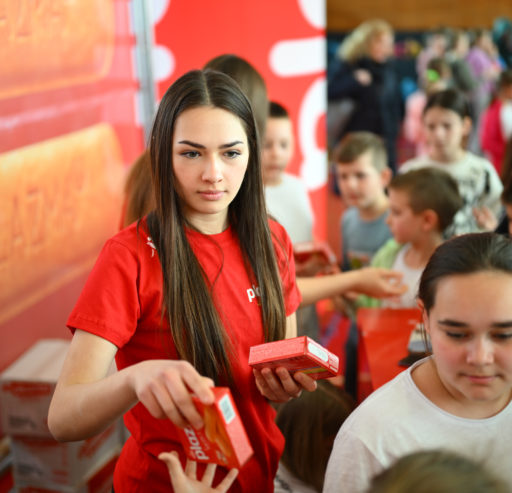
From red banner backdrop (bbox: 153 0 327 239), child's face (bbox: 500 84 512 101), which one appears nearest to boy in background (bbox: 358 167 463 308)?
red banner backdrop (bbox: 153 0 327 239)

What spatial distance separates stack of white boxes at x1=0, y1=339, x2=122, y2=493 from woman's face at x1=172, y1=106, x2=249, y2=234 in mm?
1301

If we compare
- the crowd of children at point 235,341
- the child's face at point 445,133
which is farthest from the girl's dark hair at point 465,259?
the child's face at point 445,133

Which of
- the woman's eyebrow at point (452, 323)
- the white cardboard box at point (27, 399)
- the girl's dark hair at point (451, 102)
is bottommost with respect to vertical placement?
the white cardboard box at point (27, 399)

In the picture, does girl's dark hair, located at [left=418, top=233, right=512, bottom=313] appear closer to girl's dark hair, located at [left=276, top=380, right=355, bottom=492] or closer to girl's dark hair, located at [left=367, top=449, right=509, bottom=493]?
girl's dark hair, located at [left=367, top=449, right=509, bottom=493]

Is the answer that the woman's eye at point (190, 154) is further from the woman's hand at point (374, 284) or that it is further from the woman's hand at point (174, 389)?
the woman's hand at point (374, 284)

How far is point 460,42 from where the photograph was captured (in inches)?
385

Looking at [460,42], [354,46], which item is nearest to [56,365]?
[354,46]

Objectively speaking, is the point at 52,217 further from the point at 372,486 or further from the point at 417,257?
the point at 372,486

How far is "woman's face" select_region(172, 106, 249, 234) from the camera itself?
4.53 feet

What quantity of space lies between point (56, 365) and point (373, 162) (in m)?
1.84

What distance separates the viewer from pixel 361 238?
323 cm

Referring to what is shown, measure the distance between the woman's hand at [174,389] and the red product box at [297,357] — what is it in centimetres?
27

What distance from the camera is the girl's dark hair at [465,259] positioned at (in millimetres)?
1339

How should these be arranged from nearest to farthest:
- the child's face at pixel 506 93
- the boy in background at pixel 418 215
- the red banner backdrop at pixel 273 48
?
the boy in background at pixel 418 215 < the red banner backdrop at pixel 273 48 < the child's face at pixel 506 93
